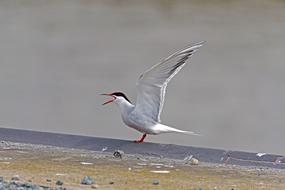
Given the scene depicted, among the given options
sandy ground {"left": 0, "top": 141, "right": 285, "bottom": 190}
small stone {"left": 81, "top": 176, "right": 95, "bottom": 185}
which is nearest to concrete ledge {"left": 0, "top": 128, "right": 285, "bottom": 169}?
sandy ground {"left": 0, "top": 141, "right": 285, "bottom": 190}

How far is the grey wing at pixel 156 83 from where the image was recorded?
126 inches

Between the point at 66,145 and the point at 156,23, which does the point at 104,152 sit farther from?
the point at 156,23

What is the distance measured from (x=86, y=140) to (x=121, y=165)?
0.40m

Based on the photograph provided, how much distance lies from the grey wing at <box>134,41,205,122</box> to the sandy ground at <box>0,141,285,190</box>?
28 centimetres

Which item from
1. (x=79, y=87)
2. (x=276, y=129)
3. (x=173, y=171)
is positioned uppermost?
(x=79, y=87)

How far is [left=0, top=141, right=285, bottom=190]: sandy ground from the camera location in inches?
101

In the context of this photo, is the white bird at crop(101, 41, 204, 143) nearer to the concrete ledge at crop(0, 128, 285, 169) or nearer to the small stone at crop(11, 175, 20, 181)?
the concrete ledge at crop(0, 128, 285, 169)

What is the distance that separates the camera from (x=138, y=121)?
328cm

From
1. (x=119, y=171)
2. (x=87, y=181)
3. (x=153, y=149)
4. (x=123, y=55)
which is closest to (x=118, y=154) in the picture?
(x=153, y=149)

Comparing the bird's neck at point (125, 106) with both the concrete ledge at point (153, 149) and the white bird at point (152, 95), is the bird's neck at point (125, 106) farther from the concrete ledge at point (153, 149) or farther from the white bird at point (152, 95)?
the concrete ledge at point (153, 149)

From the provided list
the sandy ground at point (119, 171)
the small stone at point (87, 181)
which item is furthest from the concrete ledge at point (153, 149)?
the small stone at point (87, 181)

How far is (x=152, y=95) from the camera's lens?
10.7 ft

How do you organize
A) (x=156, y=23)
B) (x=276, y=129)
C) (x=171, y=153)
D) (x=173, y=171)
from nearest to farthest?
(x=173, y=171) < (x=171, y=153) < (x=276, y=129) < (x=156, y=23)

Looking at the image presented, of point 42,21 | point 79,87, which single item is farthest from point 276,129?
point 42,21
